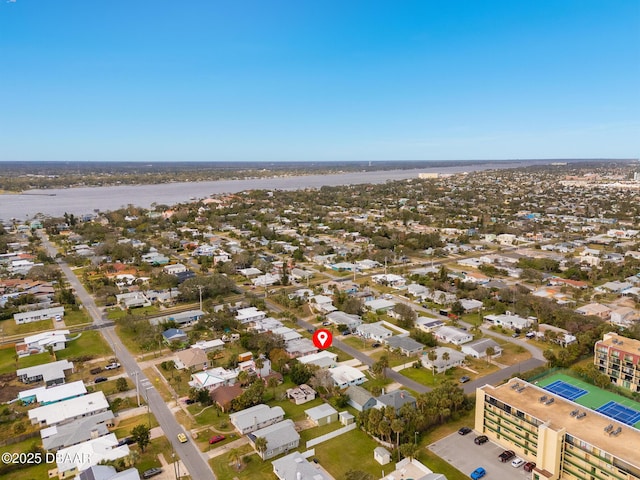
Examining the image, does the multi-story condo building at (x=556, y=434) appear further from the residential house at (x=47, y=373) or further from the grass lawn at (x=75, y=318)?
the grass lawn at (x=75, y=318)

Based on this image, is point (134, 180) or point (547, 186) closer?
point (547, 186)

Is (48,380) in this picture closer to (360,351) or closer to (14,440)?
(14,440)

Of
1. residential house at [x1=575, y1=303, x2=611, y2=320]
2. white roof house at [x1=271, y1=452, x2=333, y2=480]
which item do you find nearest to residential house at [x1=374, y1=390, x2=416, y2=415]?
white roof house at [x1=271, y1=452, x2=333, y2=480]

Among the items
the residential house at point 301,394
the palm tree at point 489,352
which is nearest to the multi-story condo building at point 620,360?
the palm tree at point 489,352

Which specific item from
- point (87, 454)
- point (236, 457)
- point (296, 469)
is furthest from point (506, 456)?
point (87, 454)

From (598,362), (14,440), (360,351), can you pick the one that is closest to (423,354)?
(360,351)

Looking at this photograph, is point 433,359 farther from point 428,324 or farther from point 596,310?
point 596,310
